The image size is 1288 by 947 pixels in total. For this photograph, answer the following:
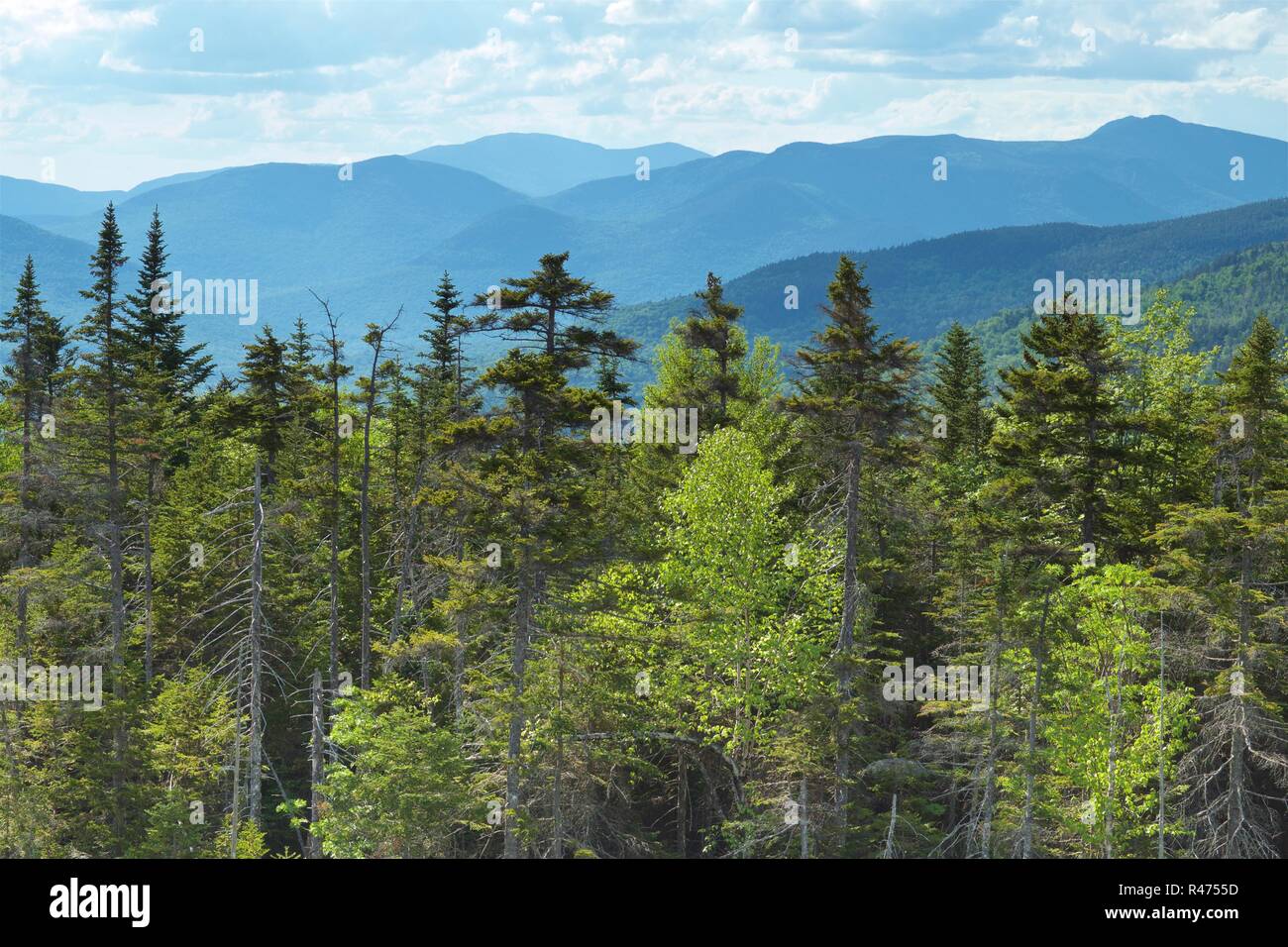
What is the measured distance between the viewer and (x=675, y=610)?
33281mm

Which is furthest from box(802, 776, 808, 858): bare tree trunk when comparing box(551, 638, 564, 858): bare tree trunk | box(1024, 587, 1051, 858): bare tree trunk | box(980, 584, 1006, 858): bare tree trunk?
box(551, 638, 564, 858): bare tree trunk

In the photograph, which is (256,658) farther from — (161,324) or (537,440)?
(161,324)

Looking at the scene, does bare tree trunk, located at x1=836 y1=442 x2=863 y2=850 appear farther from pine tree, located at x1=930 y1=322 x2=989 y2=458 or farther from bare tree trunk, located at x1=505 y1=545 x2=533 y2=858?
pine tree, located at x1=930 y1=322 x2=989 y2=458

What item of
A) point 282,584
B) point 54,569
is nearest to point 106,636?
point 54,569

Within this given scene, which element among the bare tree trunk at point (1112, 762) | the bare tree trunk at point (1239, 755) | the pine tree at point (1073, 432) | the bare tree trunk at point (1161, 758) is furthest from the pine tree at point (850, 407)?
the bare tree trunk at point (1239, 755)

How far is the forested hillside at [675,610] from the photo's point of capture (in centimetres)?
2845

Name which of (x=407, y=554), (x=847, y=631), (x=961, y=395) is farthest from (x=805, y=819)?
(x=961, y=395)

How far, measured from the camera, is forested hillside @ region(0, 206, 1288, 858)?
2845cm

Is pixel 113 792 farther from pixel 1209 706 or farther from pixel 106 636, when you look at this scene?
pixel 1209 706

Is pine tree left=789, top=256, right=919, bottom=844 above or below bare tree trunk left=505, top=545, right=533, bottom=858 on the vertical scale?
above

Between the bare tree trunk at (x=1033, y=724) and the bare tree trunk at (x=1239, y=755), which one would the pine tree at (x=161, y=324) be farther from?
the bare tree trunk at (x=1239, y=755)

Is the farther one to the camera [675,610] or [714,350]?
[714,350]

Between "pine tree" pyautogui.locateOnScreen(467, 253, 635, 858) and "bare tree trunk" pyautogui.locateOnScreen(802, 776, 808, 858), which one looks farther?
"bare tree trunk" pyautogui.locateOnScreen(802, 776, 808, 858)
